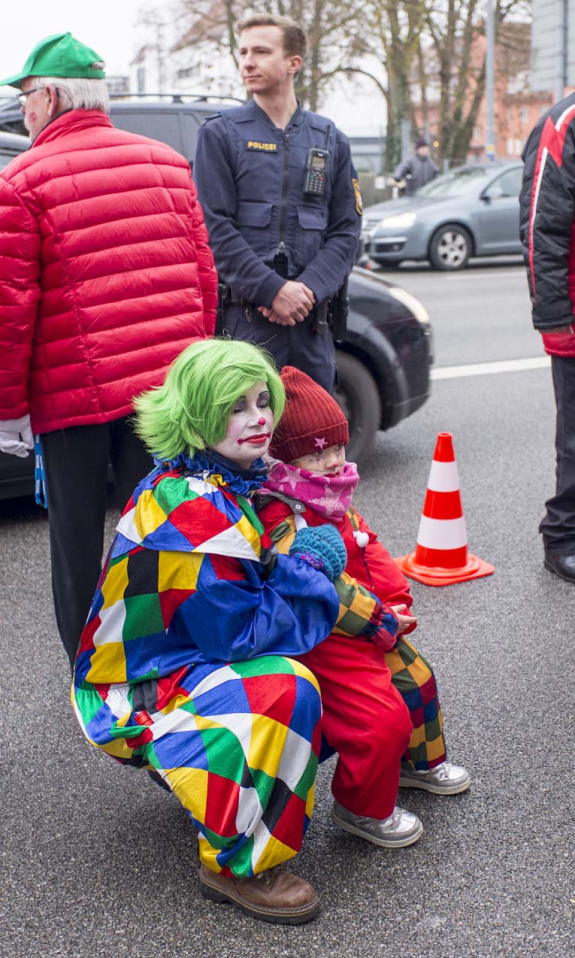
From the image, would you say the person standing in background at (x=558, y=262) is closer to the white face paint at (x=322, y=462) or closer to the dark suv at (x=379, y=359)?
the dark suv at (x=379, y=359)

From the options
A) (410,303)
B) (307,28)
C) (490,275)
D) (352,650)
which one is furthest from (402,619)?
(307,28)

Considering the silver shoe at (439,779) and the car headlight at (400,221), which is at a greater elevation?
the car headlight at (400,221)

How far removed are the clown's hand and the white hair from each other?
85 cm

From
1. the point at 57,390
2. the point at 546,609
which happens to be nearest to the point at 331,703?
the point at 57,390

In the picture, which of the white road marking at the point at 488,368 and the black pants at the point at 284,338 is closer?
the black pants at the point at 284,338

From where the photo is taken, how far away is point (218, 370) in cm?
235

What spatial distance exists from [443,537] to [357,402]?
1.32 m

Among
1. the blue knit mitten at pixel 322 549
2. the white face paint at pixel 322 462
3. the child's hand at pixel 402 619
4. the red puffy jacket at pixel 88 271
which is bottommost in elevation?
the child's hand at pixel 402 619

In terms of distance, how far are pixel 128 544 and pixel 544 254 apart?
222 cm

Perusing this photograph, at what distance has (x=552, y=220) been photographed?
3842mm

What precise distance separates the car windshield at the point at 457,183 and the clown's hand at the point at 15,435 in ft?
45.5

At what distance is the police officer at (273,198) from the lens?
4.07 m

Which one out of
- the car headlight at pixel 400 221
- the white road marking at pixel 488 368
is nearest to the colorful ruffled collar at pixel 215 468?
the white road marking at pixel 488 368

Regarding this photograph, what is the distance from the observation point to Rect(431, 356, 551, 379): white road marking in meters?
8.20
